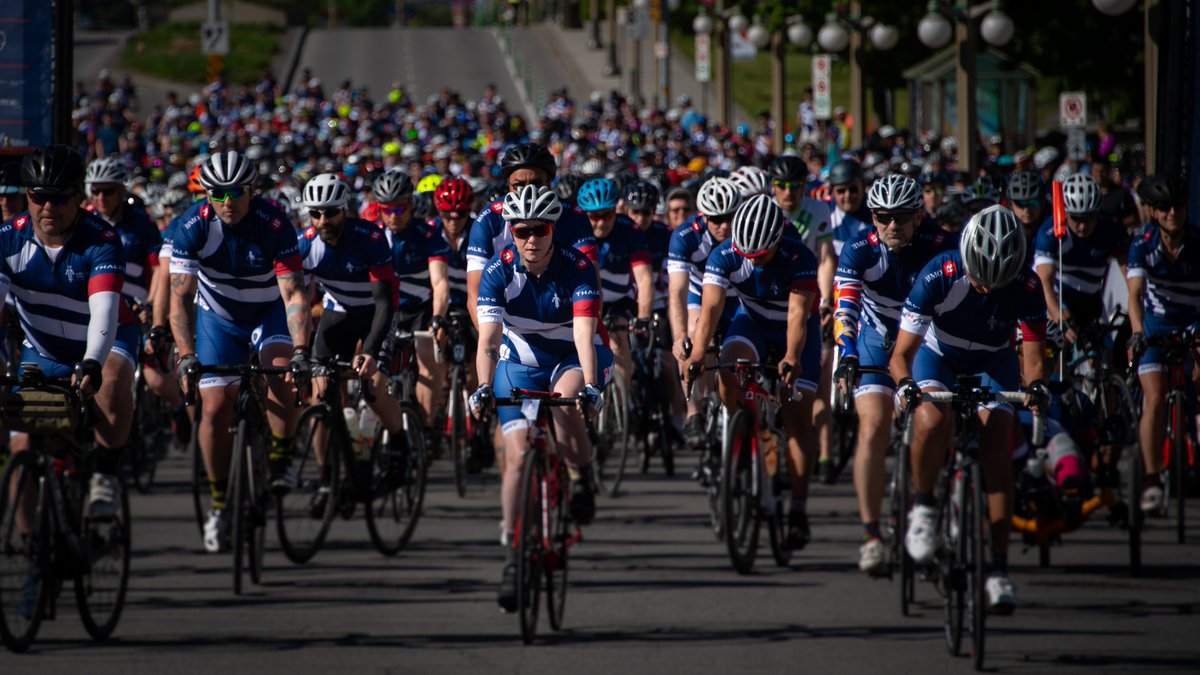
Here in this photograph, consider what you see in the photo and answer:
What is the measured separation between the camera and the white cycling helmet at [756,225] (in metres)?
10.6

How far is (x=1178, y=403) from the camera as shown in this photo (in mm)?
11922

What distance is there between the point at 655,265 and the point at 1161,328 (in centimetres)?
460

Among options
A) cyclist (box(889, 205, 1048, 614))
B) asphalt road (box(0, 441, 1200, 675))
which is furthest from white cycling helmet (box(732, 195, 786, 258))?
asphalt road (box(0, 441, 1200, 675))

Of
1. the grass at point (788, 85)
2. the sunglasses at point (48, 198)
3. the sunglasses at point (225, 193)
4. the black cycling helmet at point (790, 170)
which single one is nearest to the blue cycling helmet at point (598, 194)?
the black cycling helmet at point (790, 170)

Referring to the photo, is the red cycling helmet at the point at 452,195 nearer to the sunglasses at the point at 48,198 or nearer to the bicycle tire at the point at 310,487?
the bicycle tire at the point at 310,487

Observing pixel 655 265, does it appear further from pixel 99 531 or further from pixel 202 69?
pixel 202 69

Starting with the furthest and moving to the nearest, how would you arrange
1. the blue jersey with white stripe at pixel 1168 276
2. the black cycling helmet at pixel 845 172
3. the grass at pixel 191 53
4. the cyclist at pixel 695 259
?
the grass at pixel 191 53 < the black cycling helmet at pixel 845 172 < the blue jersey with white stripe at pixel 1168 276 < the cyclist at pixel 695 259

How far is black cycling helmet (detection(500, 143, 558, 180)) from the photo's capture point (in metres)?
10.7

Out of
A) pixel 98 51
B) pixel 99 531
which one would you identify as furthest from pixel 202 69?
pixel 99 531

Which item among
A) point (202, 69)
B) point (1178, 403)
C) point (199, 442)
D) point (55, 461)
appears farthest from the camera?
point (202, 69)

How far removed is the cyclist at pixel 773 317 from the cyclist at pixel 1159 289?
2288 millimetres

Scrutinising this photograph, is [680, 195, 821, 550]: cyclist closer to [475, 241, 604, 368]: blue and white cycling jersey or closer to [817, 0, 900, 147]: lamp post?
[475, 241, 604, 368]: blue and white cycling jersey

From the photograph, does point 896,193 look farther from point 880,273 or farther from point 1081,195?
point 1081,195

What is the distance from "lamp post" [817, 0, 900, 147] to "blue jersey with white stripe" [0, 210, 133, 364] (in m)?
22.3
